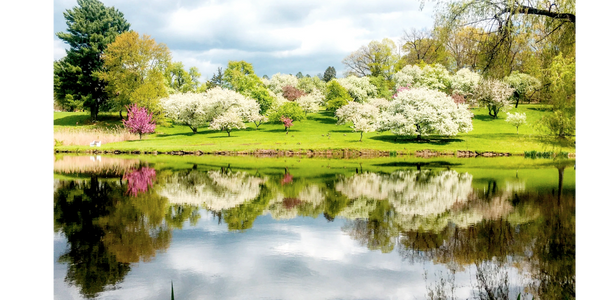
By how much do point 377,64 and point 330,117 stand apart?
2064 centimetres

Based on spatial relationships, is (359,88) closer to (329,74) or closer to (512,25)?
(329,74)

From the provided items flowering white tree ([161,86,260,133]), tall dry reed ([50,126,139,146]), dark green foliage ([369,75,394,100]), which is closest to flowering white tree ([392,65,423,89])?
dark green foliage ([369,75,394,100])

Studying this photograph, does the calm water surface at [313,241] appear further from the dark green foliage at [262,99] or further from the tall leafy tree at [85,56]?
the tall leafy tree at [85,56]

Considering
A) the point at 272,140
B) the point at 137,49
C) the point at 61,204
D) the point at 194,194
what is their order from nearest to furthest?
the point at 61,204, the point at 194,194, the point at 272,140, the point at 137,49

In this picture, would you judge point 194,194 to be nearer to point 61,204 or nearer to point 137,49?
point 61,204

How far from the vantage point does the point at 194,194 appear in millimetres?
16562

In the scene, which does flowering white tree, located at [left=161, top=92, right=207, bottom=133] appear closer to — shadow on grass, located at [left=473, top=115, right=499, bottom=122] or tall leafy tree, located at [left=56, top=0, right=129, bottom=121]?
tall leafy tree, located at [left=56, top=0, right=129, bottom=121]

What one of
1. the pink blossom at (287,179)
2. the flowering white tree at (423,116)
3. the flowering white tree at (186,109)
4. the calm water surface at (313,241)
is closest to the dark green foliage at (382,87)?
the flowering white tree at (423,116)

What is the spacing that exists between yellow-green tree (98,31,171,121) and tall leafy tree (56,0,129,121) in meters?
4.52

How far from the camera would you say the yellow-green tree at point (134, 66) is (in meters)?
57.1

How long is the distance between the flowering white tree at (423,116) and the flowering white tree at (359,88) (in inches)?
881

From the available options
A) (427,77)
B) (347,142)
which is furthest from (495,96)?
(347,142)
